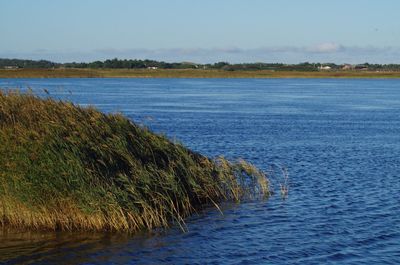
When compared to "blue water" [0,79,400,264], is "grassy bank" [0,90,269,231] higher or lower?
higher

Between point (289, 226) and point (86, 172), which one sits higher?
point (86, 172)

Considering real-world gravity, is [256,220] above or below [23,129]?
below

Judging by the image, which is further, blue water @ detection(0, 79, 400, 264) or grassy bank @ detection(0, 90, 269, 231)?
grassy bank @ detection(0, 90, 269, 231)

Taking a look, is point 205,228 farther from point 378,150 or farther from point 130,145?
point 378,150

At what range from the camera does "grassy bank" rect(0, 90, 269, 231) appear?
61.3 ft

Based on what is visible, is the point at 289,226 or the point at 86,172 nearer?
the point at 86,172

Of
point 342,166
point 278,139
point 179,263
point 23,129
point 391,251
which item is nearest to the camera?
point 179,263

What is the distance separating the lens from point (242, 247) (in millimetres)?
18422

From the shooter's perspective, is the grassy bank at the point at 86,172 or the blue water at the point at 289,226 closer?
the blue water at the point at 289,226

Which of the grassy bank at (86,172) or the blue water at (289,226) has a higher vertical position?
the grassy bank at (86,172)

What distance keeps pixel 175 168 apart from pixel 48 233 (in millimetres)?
5298

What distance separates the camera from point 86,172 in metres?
19.0

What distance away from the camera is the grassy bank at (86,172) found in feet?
61.3

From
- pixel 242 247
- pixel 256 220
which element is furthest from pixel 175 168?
pixel 242 247
